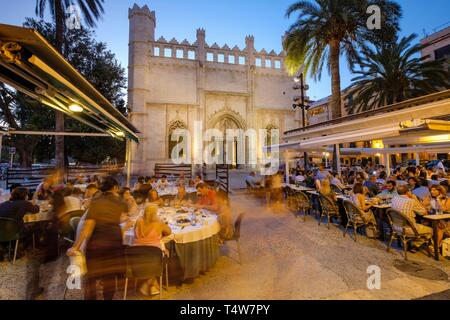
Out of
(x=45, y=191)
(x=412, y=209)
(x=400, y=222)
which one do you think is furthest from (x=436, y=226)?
(x=45, y=191)

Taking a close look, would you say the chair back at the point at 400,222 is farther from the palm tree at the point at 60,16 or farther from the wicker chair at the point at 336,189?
the palm tree at the point at 60,16

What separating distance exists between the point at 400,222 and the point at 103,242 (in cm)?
532

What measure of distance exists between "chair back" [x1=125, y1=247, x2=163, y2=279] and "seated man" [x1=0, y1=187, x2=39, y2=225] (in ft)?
9.96

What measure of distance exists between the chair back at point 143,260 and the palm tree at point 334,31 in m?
11.1

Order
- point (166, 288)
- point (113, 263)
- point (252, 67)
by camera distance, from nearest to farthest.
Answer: point (113, 263)
point (166, 288)
point (252, 67)

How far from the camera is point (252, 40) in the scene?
23.1 metres

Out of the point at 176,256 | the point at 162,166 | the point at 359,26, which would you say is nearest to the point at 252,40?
the point at 359,26

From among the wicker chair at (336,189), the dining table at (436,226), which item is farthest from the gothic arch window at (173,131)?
the dining table at (436,226)

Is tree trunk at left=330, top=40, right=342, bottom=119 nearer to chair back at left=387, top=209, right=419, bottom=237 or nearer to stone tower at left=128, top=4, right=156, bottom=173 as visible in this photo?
chair back at left=387, top=209, right=419, bottom=237

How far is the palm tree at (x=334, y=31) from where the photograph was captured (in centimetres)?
962

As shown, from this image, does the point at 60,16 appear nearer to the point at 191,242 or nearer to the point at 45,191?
the point at 45,191

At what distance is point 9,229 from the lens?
390cm
